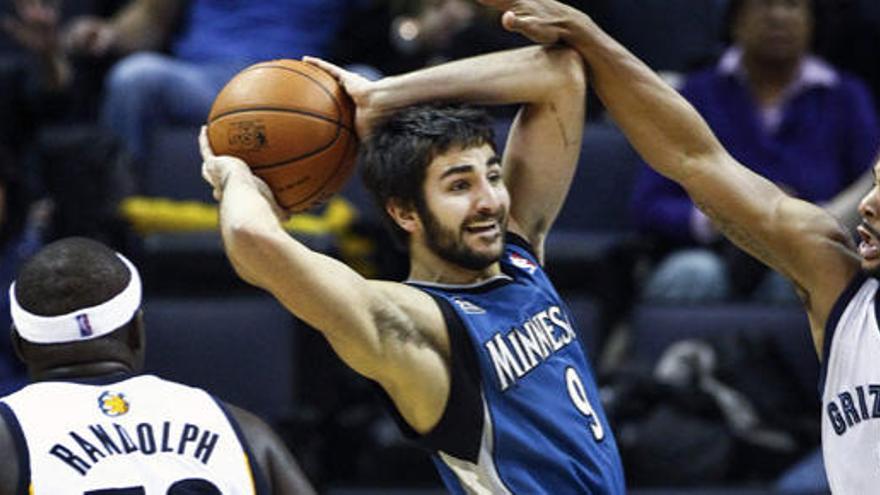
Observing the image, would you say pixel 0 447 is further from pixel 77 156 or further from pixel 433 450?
pixel 77 156

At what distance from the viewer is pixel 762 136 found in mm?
8242

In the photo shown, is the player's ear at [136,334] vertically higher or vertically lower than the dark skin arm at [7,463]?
higher

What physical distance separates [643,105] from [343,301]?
1.08 m

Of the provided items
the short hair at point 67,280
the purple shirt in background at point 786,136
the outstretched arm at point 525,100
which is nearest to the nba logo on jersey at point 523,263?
the outstretched arm at point 525,100

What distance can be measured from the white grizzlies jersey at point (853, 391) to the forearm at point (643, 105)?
1.88ft

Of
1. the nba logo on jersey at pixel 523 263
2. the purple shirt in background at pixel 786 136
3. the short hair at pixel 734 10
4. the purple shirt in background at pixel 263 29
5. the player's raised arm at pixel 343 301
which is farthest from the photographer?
the purple shirt in background at pixel 263 29

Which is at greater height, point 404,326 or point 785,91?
point 404,326

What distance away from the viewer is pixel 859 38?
348 inches

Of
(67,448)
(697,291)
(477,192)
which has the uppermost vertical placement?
(477,192)

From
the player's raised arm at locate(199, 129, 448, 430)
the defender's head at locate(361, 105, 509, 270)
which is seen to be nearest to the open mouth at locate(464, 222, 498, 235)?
the defender's head at locate(361, 105, 509, 270)

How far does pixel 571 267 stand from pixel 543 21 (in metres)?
2.91

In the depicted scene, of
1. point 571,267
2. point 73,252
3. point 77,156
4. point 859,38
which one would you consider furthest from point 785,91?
point 73,252

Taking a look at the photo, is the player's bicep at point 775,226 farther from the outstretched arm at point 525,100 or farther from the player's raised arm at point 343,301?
the player's raised arm at point 343,301

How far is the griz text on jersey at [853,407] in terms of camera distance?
498 cm
